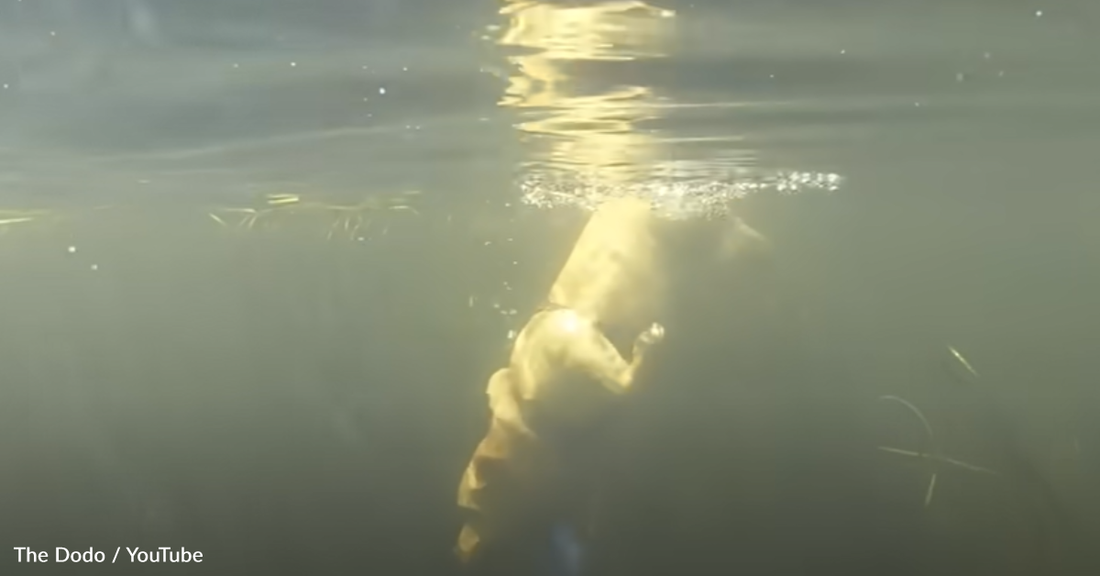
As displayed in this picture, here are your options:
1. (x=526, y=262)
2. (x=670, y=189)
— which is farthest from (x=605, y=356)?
(x=526, y=262)

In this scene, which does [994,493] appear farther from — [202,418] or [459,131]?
[202,418]

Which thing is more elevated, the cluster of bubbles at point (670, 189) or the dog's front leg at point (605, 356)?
the cluster of bubbles at point (670, 189)

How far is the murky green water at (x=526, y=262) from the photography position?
19.5ft

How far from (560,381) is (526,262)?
16517 mm

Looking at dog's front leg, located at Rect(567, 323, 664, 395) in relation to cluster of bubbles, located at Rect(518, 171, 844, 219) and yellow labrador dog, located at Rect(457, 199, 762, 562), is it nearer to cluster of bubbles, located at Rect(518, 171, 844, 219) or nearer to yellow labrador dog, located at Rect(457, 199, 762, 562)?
yellow labrador dog, located at Rect(457, 199, 762, 562)

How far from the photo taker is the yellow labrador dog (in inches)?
291

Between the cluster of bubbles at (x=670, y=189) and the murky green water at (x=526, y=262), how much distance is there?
0.13m

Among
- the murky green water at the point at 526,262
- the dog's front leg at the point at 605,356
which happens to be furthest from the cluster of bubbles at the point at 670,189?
the dog's front leg at the point at 605,356

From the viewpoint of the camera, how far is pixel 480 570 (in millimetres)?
8867

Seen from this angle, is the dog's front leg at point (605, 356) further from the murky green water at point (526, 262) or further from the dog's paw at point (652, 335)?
the murky green water at point (526, 262)

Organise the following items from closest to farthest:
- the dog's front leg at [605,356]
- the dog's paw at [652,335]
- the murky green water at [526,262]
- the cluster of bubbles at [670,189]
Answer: the murky green water at [526,262]
the dog's front leg at [605,356]
the dog's paw at [652,335]
the cluster of bubbles at [670,189]

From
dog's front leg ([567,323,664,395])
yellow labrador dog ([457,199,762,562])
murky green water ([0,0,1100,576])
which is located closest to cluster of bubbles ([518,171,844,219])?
murky green water ([0,0,1100,576])

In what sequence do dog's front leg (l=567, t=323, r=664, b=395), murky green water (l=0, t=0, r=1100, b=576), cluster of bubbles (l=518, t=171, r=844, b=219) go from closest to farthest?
murky green water (l=0, t=0, r=1100, b=576) < dog's front leg (l=567, t=323, r=664, b=395) < cluster of bubbles (l=518, t=171, r=844, b=219)

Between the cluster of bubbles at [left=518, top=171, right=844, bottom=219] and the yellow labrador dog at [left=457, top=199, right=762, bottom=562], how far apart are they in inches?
135
